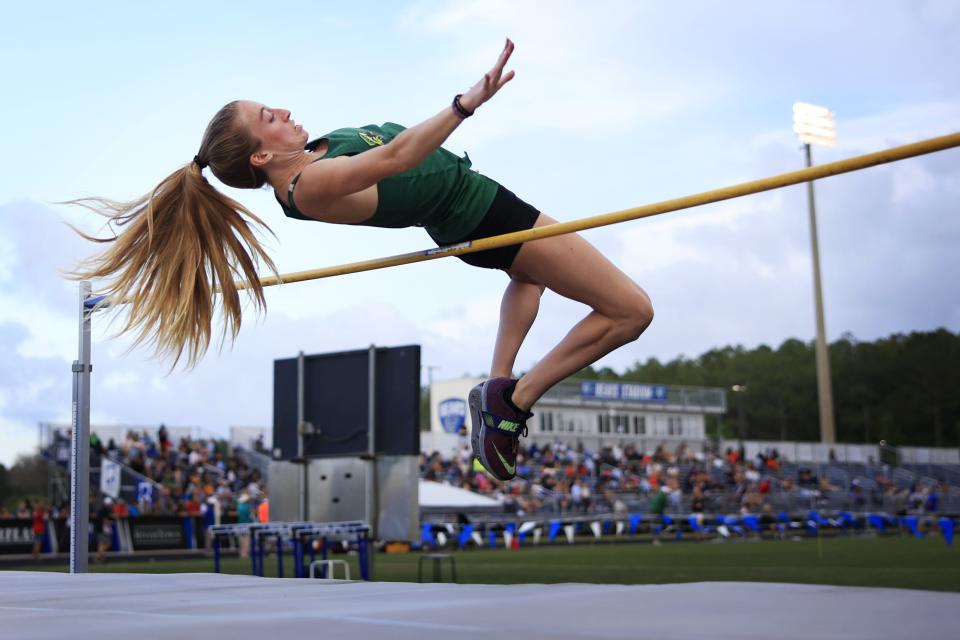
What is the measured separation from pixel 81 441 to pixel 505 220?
2.63 metres

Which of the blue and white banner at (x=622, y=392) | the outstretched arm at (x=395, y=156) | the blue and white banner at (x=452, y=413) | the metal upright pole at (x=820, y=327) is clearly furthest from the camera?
the blue and white banner at (x=622, y=392)

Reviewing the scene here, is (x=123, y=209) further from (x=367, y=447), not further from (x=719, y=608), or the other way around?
(x=367, y=447)

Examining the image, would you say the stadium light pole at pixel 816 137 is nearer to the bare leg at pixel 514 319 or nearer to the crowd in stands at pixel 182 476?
the crowd in stands at pixel 182 476

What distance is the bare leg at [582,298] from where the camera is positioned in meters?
3.07

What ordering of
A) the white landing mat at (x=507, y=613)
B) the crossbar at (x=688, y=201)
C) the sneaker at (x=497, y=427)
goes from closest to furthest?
the white landing mat at (x=507, y=613)
the crossbar at (x=688, y=201)
the sneaker at (x=497, y=427)

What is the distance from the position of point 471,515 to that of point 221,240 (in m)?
18.0

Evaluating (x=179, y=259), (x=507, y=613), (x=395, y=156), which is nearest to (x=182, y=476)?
(x=179, y=259)

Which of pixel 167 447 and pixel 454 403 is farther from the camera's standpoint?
pixel 454 403

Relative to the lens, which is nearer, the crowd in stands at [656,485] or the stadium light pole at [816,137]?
the crowd in stands at [656,485]

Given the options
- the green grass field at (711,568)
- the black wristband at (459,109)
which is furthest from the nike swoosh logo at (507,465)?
the green grass field at (711,568)

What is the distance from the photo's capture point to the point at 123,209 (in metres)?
3.29

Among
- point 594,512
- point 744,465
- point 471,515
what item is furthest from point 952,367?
point 471,515

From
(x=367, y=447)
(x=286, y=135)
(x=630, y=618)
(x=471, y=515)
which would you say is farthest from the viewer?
(x=471, y=515)

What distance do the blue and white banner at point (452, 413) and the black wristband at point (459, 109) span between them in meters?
38.7
